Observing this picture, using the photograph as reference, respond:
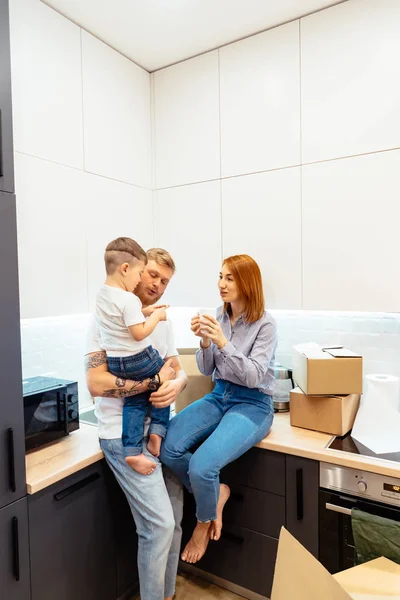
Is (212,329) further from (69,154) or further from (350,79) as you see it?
(350,79)

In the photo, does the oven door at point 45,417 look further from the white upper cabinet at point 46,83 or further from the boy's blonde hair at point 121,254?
the white upper cabinet at point 46,83

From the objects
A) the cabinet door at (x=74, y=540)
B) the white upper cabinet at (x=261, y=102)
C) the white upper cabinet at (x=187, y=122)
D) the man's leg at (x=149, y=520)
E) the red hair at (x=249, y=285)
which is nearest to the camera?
the cabinet door at (x=74, y=540)

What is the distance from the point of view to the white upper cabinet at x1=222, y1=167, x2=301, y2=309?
2068 millimetres

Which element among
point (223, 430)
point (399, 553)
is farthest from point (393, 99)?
point (399, 553)

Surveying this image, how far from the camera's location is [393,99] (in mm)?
1785

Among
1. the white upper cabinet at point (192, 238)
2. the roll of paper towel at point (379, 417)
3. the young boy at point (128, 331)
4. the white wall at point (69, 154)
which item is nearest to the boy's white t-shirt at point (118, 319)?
the young boy at point (128, 331)

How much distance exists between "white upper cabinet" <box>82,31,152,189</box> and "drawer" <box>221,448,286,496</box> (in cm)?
158

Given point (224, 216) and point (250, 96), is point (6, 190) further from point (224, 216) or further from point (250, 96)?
point (250, 96)

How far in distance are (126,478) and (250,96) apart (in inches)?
74.4

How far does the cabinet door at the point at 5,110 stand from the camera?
1.34 m

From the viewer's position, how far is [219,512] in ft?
5.79

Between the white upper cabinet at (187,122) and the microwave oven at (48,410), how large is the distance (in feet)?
4.29

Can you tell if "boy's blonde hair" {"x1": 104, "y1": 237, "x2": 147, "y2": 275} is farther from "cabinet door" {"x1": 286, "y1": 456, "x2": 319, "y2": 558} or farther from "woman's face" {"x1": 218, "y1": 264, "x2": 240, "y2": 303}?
"cabinet door" {"x1": 286, "y1": 456, "x2": 319, "y2": 558}

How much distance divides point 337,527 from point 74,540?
1.04 metres
